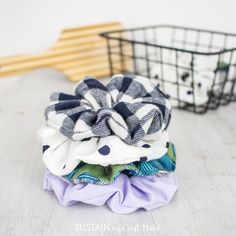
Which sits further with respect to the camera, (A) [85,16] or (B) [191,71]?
(A) [85,16]

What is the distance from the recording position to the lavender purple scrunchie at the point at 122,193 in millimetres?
422

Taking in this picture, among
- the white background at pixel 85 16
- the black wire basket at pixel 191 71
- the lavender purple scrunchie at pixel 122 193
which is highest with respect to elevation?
the white background at pixel 85 16

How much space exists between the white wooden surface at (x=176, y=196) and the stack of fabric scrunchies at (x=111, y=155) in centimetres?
2

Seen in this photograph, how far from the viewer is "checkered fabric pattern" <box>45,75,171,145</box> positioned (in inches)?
17.3

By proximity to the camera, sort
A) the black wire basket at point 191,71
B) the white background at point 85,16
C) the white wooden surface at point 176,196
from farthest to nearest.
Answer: the white background at point 85,16
the black wire basket at point 191,71
the white wooden surface at point 176,196

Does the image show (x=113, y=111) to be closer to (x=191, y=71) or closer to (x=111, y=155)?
(x=111, y=155)

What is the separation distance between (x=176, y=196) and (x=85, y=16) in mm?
751

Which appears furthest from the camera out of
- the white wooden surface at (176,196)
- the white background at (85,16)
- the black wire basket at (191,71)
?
the white background at (85,16)

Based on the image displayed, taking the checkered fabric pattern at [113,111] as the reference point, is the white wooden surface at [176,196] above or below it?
below

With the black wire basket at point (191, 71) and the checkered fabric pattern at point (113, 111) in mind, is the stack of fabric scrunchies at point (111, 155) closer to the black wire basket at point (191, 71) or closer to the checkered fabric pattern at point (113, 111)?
the checkered fabric pattern at point (113, 111)

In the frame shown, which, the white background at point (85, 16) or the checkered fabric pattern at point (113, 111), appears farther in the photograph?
the white background at point (85, 16)

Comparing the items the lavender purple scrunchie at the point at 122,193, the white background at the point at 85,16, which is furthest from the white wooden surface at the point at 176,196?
the white background at the point at 85,16

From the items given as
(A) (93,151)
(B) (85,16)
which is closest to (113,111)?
(A) (93,151)

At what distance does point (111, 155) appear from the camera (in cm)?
42
